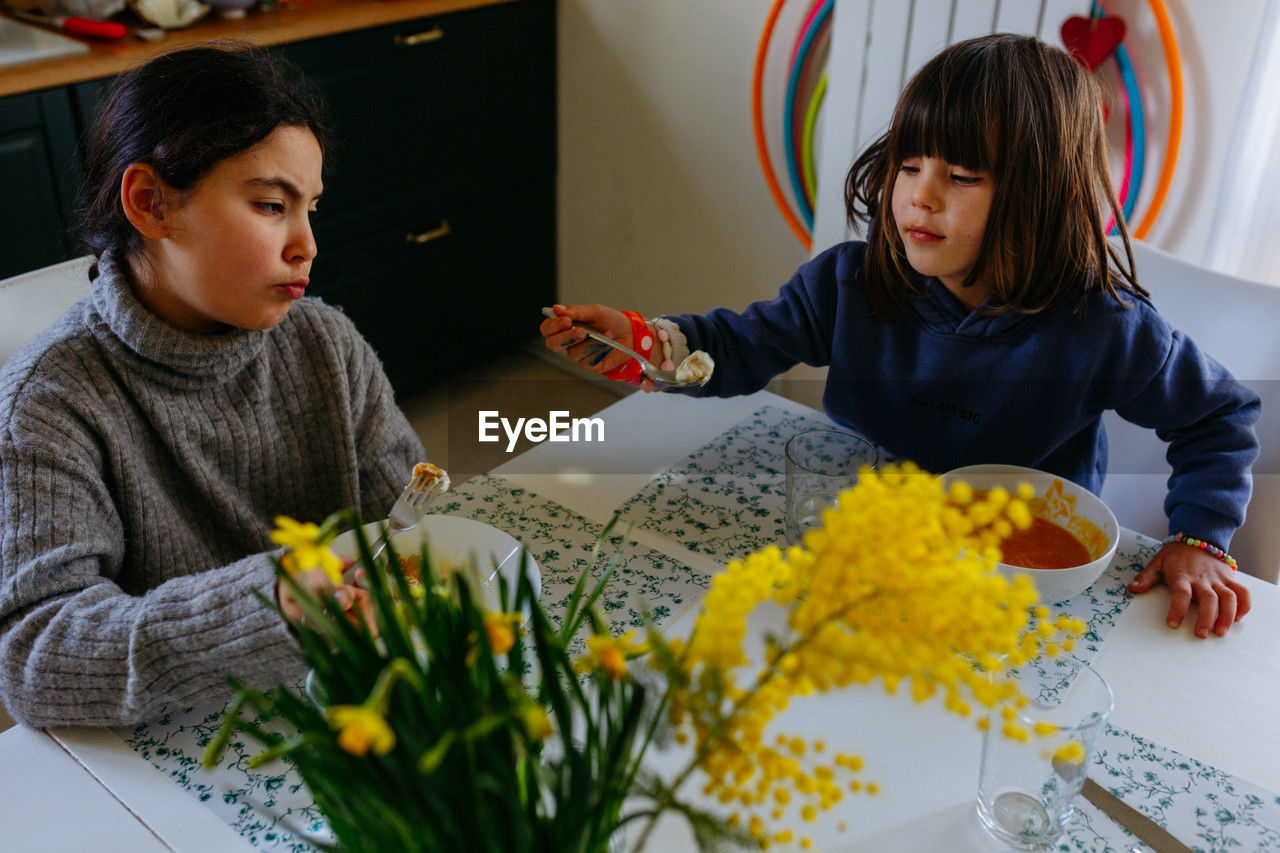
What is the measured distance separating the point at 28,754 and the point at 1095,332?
108 cm

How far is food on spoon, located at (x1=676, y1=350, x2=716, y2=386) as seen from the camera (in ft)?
3.89

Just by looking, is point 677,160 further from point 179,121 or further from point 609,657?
point 609,657

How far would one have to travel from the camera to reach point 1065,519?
1052mm

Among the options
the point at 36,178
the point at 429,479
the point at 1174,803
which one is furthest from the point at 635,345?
the point at 36,178

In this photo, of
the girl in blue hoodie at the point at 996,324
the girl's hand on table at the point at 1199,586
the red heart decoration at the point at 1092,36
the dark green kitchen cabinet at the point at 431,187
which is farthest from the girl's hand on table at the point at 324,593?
the red heart decoration at the point at 1092,36

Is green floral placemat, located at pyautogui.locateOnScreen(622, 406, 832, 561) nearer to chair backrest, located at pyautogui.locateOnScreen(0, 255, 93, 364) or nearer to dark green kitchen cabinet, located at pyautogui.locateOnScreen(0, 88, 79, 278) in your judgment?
chair backrest, located at pyautogui.locateOnScreen(0, 255, 93, 364)

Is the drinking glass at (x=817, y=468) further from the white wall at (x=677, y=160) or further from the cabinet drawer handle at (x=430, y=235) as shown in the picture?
the cabinet drawer handle at (x=430, y=235)

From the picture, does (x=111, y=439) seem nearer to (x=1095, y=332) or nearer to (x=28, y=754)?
(x=28, y=754)

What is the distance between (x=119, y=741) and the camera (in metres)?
0.79

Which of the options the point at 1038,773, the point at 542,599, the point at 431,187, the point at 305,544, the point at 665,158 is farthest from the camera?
the point at 665,158

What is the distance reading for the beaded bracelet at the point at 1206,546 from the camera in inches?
39.8

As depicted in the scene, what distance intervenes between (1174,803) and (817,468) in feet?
1.32

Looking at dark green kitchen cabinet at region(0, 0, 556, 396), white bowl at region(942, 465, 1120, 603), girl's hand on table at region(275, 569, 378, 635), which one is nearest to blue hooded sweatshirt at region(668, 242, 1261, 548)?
white bowl at region(942, 465, 1120, 603)

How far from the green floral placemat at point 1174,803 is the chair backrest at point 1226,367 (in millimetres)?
487
